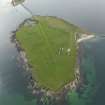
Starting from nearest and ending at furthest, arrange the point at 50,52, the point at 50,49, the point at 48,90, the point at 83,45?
the point at 48,90
the point at 50,52
the point at 50,49
the point at 83,45

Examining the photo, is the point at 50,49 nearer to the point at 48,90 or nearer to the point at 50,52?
the point at 50,52

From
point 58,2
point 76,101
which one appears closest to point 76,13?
point 58,2

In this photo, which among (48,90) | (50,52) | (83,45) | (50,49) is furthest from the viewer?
(83,45)

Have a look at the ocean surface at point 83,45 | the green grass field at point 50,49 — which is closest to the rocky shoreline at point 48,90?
the green grass field at point 50,49

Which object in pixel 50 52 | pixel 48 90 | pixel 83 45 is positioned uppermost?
pixel 50 52

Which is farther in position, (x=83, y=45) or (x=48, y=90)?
(x=83, y=45)

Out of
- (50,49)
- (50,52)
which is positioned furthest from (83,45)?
(50,52)

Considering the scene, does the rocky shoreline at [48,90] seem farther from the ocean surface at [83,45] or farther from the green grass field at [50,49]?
the ocean surface at [83,45]

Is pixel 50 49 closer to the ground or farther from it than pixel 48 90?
farther from it
